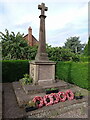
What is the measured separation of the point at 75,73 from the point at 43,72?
8.73ft

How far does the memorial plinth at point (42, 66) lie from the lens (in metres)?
5.72

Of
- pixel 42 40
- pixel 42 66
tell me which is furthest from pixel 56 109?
pixel 42 40

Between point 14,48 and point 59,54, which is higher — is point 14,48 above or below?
above

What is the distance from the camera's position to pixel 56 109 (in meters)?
3.47

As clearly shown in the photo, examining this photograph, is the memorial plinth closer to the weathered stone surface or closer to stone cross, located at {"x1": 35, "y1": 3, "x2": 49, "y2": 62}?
stone cross, located at {"x1": 35, "y1": 3, "x2": 49, "y2": 62}

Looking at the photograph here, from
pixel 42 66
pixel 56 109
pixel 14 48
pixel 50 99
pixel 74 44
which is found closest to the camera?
pixel 56 109

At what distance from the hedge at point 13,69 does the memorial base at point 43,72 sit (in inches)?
123

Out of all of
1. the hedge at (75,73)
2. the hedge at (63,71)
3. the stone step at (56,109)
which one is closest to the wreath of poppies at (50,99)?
the stone step at (56,109)

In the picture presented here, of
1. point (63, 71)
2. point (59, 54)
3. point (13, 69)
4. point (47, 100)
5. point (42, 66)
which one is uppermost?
point (59, 54)

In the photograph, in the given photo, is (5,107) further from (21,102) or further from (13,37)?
(13,37)

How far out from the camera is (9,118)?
2895mm

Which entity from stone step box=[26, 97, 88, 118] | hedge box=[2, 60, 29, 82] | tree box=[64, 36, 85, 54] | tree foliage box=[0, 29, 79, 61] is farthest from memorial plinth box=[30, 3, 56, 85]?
tree box=[64, 36, 85, 54]

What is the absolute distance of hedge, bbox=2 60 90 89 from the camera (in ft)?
20.1

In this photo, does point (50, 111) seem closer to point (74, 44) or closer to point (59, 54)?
point (59, 54)
